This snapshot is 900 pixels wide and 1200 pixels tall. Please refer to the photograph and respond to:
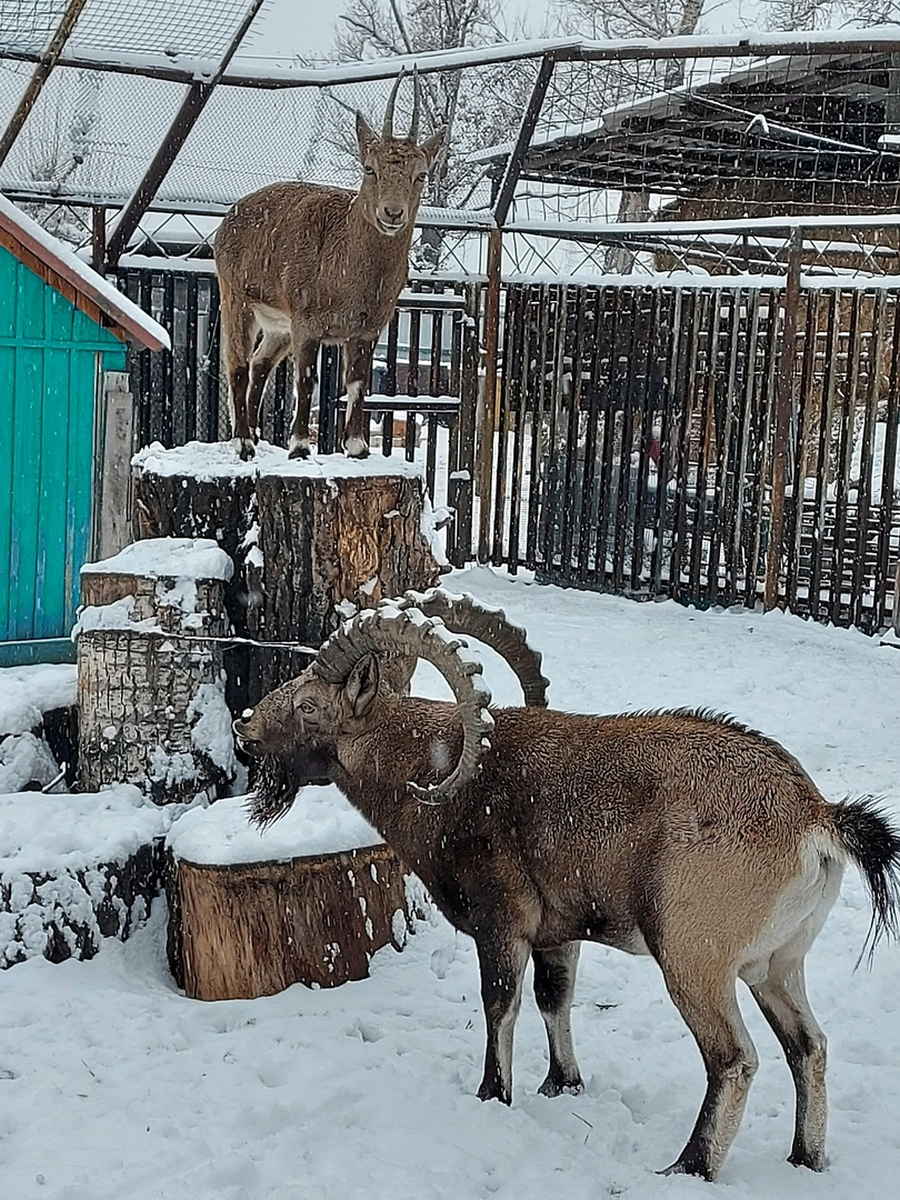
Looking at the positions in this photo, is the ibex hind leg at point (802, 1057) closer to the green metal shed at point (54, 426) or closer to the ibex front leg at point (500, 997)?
the ibex front leg at point (500, 997)

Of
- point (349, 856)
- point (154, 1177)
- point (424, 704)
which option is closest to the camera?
point (154, 1177)

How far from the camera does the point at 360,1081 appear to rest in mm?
4500

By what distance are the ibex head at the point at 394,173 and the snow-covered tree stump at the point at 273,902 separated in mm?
2358

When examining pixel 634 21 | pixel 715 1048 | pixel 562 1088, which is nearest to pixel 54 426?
pixel 562 1088

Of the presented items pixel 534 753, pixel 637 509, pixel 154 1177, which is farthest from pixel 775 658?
pixel 154 1177

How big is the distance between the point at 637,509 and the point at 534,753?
7458 mm

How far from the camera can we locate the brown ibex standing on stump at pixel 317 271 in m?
5.65

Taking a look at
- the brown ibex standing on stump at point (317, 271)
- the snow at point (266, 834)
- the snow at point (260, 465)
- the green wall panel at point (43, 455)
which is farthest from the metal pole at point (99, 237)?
the snow at point (266, 834)

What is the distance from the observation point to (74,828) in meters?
5.46

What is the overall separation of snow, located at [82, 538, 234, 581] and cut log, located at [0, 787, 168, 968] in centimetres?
95

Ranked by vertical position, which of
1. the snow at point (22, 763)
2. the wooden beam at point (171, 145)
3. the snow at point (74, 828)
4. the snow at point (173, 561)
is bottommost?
the snow at point (74, 828)

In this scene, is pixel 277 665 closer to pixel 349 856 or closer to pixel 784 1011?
pixel 349 856

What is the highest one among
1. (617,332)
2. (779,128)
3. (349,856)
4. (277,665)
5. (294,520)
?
(779,128)

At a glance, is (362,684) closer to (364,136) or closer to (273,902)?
(273,902)
